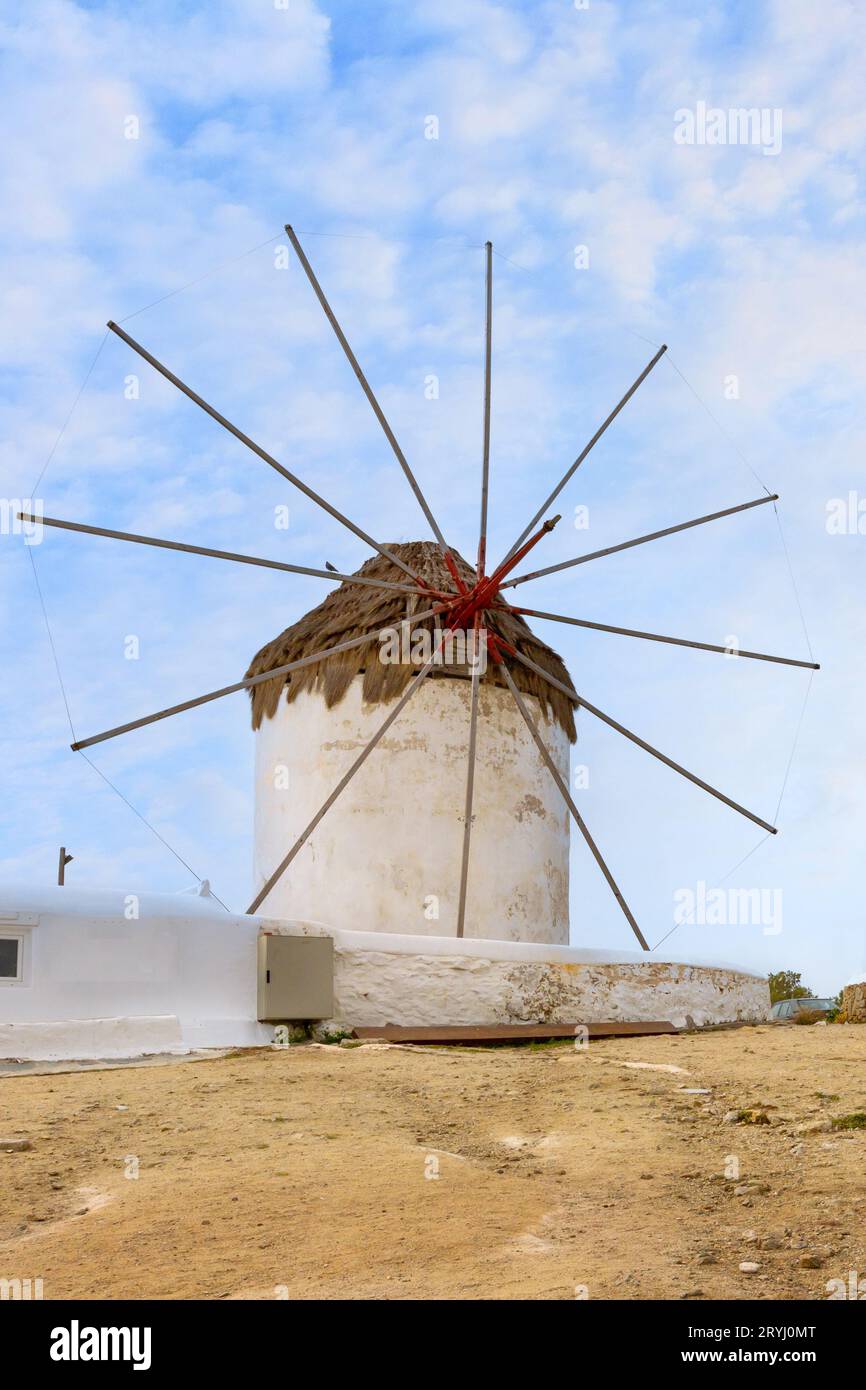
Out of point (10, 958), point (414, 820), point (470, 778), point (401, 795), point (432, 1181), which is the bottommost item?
point (432, 1181)

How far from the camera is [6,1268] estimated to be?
4.07m

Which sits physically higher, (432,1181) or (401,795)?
(401,795)

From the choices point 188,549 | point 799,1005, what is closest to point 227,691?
point 188,549

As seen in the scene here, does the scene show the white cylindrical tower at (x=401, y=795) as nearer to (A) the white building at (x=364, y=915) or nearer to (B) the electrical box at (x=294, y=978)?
(A) the white building at (x=364, y=915)

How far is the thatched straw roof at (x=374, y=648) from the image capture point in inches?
497

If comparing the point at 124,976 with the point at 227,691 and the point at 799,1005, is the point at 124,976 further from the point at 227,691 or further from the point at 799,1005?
the point at 799,1005

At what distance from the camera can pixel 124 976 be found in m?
8.29

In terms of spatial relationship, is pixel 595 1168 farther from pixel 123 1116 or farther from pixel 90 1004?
pixel 90 1004

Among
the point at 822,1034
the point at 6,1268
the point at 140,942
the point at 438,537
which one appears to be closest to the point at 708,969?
the point at 822,1034

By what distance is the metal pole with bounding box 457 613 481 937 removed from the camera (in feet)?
35.7

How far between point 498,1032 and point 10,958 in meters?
3.46

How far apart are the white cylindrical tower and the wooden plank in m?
2.28

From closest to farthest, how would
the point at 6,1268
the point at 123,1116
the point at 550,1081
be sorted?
1. the point at 6,1268
2. the point at 123,1116
3. the point at 550,1081
